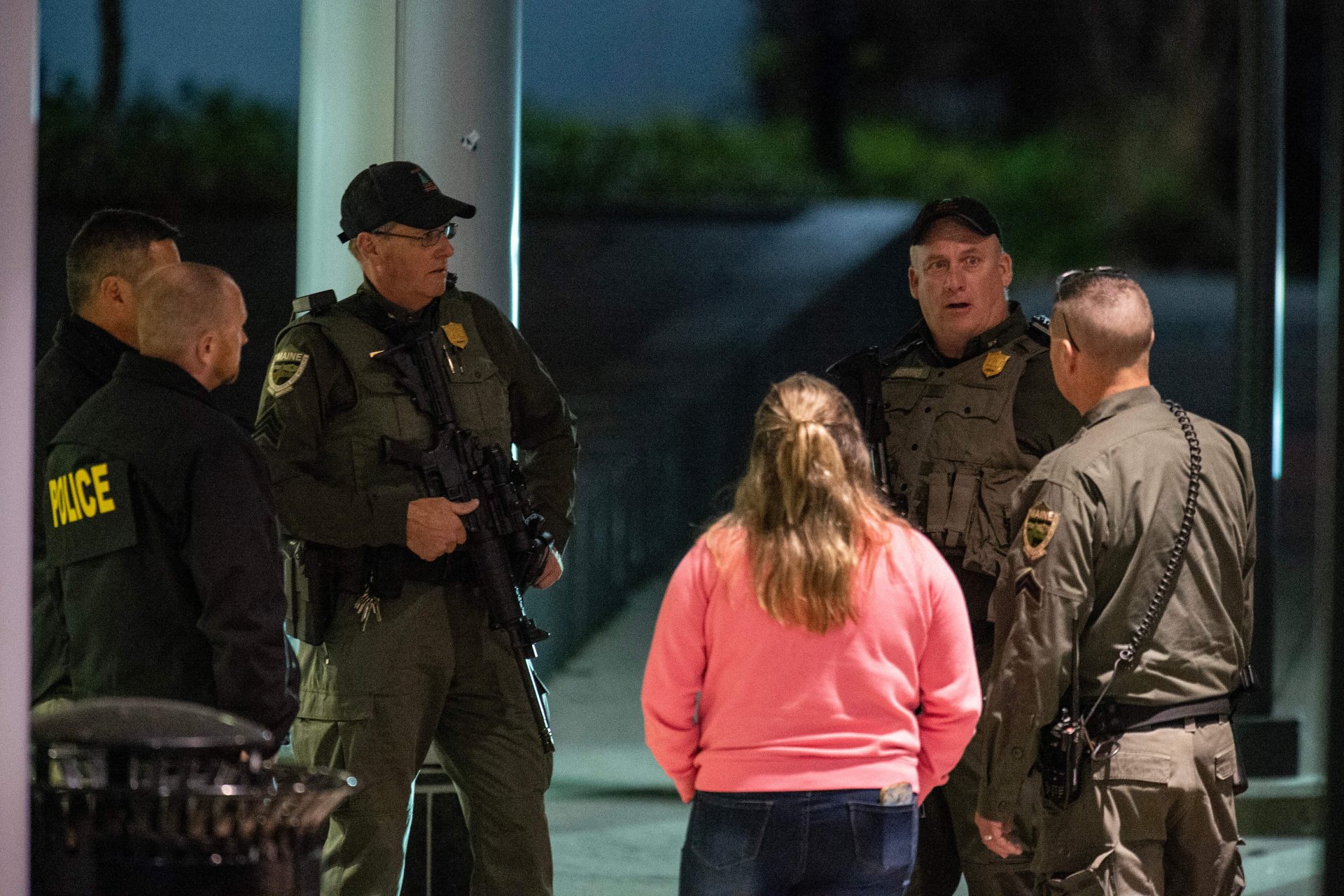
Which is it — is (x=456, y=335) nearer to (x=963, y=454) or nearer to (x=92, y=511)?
(x=92, y=511)

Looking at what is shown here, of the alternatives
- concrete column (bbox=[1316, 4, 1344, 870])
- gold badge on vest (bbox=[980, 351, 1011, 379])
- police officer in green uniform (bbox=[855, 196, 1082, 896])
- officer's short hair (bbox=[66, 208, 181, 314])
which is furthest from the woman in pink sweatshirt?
officer's short hair (bbox=[66, 208, 181, 314])

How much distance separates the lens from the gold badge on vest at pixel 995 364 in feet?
14.1

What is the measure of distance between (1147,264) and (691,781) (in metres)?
22.2

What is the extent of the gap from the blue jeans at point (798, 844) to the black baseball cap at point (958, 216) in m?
1.88

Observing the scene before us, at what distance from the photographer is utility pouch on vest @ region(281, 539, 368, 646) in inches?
161

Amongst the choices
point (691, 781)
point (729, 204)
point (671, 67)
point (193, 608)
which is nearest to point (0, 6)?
point (193, 608)

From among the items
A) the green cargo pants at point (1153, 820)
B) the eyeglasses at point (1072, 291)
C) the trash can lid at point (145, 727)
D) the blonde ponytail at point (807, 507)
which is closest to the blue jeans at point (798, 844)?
the blonde ponytail at point (807, 507)

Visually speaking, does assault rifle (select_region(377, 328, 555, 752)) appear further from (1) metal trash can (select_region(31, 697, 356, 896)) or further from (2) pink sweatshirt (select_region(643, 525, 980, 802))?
(1) metal trash can (select_region(31, 697, 356, 896))

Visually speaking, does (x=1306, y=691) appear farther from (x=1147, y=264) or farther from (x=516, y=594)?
(x=1147, y=264)

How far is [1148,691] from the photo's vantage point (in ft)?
11.4

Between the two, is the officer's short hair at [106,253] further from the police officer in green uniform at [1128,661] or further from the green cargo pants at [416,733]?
the police officer in green uniform at [1128,661]

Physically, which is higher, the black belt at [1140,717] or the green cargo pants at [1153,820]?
the black belt at [1140,717]

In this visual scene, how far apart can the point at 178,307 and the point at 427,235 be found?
3.25 feet

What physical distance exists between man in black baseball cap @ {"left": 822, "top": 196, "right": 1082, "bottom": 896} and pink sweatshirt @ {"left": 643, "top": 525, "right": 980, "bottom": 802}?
1.02m
